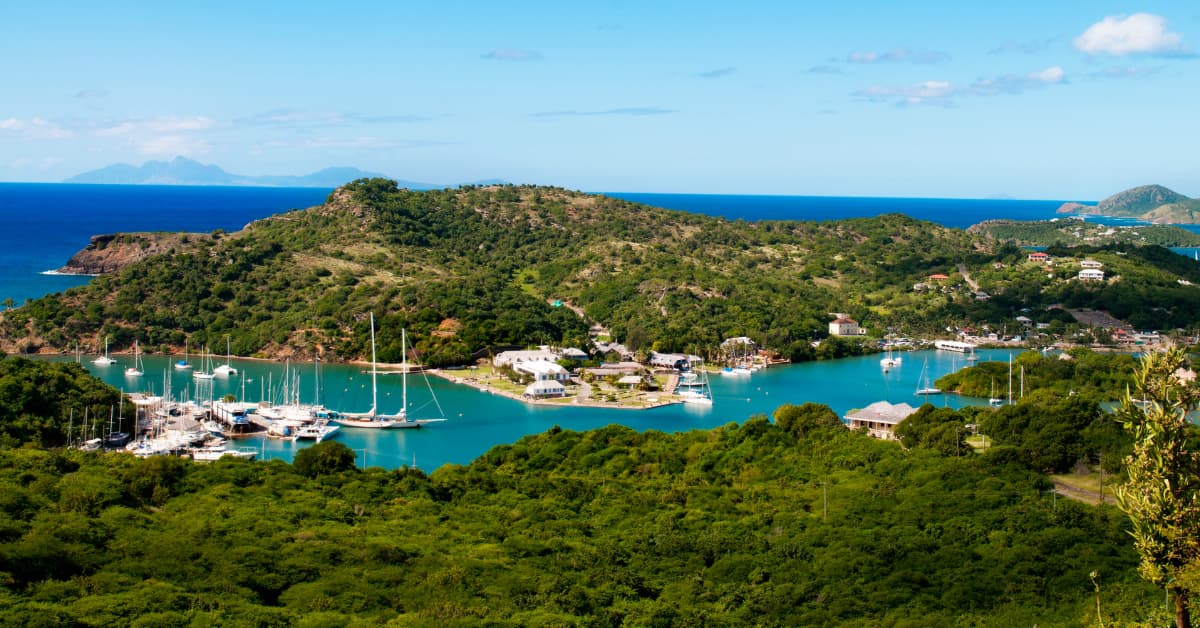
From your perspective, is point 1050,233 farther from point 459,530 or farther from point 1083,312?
point 459,530

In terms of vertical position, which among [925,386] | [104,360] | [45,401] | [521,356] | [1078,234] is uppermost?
[1078,234]

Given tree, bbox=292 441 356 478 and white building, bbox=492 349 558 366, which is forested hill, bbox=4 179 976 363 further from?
tree, bbox=292 441 356 478

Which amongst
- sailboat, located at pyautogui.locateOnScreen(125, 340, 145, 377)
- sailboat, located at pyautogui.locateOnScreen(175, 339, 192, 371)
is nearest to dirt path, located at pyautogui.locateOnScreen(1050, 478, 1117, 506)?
sailboat, located at pyautogui.locateOnScreen(125, 340, 145, 377)

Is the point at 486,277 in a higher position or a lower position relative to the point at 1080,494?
higher

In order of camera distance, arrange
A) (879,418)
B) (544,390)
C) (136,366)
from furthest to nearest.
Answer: (136,366)
(544,390)
(879,418)

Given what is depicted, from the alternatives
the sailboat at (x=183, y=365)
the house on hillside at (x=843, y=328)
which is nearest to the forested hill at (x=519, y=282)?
the house on hillside at (x=843, y=328)

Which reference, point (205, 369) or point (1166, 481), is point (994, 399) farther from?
point (1166, 481)

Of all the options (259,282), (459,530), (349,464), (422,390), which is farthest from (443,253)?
(459,530)

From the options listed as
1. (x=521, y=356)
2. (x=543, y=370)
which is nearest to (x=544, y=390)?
(x=543, y=370)
